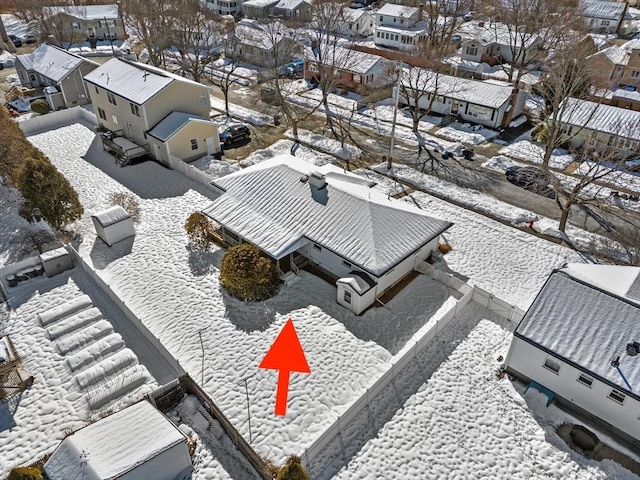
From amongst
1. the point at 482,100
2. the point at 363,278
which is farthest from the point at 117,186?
the point at 482,100

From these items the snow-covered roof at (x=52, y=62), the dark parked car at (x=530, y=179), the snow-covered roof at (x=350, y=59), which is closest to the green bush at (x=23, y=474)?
the dark parked car at (x=530, y=179)

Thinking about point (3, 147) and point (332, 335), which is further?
point (3, 147)

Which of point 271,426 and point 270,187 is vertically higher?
point 270,187

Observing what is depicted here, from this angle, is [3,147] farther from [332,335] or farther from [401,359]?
[401,359]

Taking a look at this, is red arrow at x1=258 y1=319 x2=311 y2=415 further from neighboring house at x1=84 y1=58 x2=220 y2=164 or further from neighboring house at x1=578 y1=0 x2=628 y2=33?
neighboring house at x1=578 y1=0 x2=628 y2=33

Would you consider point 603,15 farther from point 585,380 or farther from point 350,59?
point 585,380

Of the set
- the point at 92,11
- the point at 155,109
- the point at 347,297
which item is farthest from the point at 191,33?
Result: the point at 347,297

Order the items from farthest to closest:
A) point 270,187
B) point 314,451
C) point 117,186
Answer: point 117,186 → point 270,187 → point 314,451

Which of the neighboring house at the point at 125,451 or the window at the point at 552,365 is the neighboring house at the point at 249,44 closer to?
the window at the point at 552,365
